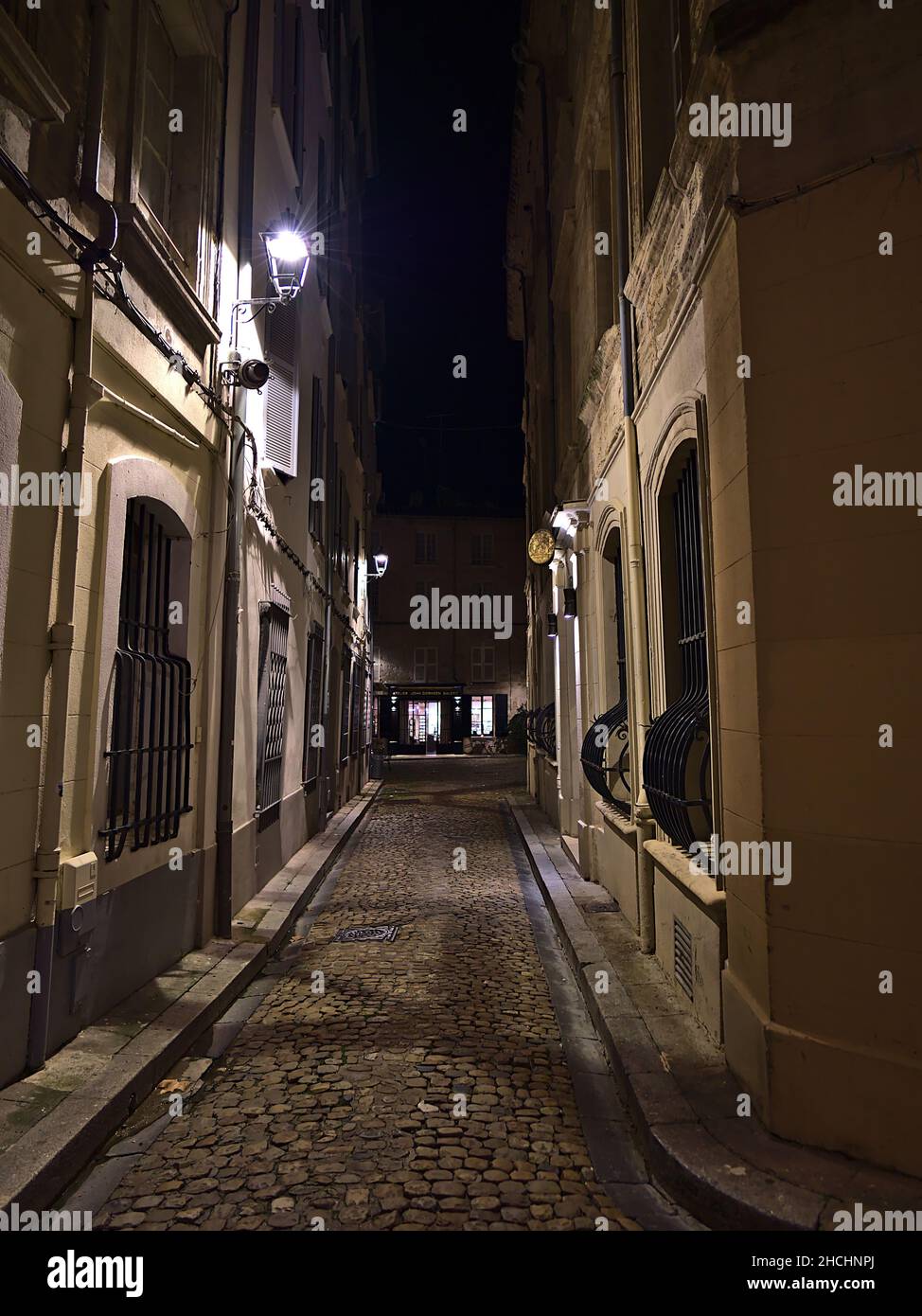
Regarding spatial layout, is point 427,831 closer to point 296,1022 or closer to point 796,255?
point 296,1022

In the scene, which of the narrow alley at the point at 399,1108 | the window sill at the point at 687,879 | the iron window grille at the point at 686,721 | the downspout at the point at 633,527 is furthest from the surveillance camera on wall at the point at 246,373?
the window sill at the point at 687,879

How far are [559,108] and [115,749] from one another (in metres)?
12.0

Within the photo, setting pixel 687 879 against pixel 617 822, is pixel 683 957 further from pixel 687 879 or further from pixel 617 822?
pixel 617 822

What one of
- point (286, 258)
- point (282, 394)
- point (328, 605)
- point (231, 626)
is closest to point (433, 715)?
point (328, 605)

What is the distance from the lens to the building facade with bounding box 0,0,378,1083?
383 cm

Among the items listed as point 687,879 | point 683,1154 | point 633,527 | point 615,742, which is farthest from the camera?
point 615,742

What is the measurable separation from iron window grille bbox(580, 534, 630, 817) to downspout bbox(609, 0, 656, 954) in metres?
0.58

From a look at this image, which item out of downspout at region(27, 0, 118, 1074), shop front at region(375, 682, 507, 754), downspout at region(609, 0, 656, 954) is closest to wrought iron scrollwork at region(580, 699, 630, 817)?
downspout at region(609, 0, 656, 954)

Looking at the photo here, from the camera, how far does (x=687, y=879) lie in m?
4.75

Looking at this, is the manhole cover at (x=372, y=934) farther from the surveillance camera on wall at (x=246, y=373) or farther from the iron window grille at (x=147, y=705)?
the surveillance camera on wall at (x=246, y=373)

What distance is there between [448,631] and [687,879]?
116ft

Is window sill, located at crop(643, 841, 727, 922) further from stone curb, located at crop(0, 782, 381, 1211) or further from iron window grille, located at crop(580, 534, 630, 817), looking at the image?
stone curb, located at crop(0, 782, 381, 1211)

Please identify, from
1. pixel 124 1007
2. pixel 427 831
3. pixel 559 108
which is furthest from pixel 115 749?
pixel 559 108

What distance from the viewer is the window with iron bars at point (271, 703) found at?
8.22 metres
